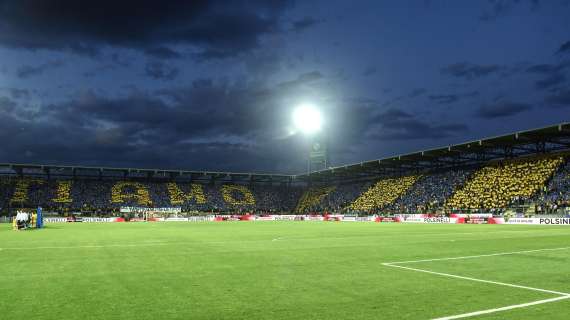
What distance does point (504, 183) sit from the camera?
199 feet

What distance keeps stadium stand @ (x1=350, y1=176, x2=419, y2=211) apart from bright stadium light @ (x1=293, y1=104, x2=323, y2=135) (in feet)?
60.0

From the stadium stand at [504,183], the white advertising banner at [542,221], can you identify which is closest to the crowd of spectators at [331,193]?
the stadium stand at [504,183]

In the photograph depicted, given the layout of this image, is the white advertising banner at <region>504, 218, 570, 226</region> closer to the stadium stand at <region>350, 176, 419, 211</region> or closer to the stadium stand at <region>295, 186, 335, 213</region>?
the stadium stand at <region>350, 176, 419, 211</region>

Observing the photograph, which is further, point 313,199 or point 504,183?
point 313,199

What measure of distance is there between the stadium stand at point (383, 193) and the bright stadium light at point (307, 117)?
60.0 ft

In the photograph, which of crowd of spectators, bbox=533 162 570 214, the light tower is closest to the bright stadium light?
the light tower

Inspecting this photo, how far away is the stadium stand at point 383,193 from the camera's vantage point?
78438mm

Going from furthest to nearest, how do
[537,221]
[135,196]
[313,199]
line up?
[313,199], [135,196], [537,221]

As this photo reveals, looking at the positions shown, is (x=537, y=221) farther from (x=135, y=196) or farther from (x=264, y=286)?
(x=135, y=196)

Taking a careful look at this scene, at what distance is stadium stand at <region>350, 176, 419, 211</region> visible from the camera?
78438 mm

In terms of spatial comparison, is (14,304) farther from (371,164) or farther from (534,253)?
(371,164)

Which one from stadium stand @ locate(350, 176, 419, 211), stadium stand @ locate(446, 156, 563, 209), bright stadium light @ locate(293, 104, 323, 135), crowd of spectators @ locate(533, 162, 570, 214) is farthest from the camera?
bright stadium light @ locate(293, 104, 323, 135)

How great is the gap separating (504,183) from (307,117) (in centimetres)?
4391

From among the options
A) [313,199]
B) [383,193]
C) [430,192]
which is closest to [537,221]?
[430,192]
